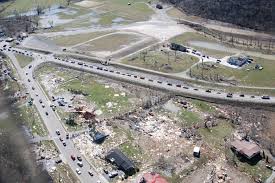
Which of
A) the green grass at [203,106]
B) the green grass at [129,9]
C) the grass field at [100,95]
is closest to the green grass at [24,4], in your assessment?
the green grass at [129,9]

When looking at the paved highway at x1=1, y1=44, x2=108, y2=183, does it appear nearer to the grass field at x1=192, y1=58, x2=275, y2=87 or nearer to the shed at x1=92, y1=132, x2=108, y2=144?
the shed at x1=92, y1=132, x2=108, y2=144

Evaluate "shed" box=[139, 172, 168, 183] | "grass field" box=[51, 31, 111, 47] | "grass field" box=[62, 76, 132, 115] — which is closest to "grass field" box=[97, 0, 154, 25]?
"grass field" box=[51, 31, 111, 47]

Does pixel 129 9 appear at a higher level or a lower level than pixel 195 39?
higher

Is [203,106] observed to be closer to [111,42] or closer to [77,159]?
[77,159]

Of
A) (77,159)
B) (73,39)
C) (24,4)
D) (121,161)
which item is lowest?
(77,159)

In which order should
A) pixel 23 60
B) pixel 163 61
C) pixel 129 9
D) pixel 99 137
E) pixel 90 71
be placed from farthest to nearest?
pixel 129 9, pixel 23 60, pixel 163 61, pixel 90 71, pixel 99 137

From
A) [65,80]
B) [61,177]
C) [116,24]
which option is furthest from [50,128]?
[116,24]

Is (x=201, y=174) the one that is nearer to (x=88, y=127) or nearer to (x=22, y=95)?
(x=88, y=127)

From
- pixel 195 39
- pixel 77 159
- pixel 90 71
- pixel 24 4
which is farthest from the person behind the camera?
pixel 24 4

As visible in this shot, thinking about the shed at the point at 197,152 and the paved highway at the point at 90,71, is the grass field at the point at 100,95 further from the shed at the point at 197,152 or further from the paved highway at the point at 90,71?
the shed at the point at 197,152

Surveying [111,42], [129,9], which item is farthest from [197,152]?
[129,9]
